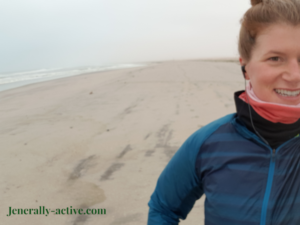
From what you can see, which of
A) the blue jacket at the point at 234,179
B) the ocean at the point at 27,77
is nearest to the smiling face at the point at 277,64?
the blue jacket at the point at 234,179

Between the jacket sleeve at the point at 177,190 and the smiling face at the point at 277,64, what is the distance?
37 centimetres

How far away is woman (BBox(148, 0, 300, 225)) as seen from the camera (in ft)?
3.11

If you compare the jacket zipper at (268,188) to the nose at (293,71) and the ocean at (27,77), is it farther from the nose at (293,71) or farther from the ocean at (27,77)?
the ocean at (27,77)

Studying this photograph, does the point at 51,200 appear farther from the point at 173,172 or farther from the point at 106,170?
the point at 173,172

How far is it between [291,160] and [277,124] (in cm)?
15

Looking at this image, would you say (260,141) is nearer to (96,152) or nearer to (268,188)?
(268,188)

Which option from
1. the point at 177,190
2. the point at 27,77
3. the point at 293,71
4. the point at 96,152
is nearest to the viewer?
the point at 293,71

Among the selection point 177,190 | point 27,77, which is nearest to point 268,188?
point 177,190

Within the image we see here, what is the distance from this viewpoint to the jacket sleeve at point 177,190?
3.62 feet

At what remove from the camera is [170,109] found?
478 cm

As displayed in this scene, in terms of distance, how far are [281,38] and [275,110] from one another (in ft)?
0.91

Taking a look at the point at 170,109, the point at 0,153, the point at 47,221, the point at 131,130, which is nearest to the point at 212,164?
the point at 47,221

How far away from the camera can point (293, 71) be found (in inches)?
37.0

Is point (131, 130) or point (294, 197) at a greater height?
point (294, 197)
